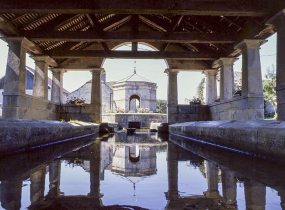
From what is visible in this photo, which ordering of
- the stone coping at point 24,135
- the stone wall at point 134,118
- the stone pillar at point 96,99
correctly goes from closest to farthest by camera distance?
the stone coping at point 24,135 → the stone pillar at point 96,99 → the stone wall at point 134,118

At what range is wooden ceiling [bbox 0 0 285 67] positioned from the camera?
5188 millimetres

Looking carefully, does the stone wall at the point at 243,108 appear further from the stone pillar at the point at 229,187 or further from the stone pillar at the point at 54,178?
the stone pillar at the point at 54,178

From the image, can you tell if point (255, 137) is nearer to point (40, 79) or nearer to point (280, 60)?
point (280, 60)

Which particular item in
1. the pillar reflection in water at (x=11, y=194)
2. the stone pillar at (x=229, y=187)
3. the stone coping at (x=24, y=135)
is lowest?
the stone pillar at (x=229, y=187)

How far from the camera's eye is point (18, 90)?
6691 millimetres

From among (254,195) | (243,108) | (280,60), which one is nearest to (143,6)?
(280,60)

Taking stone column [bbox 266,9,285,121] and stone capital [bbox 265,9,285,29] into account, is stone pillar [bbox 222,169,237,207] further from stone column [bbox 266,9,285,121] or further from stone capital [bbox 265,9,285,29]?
stone capital [bbox 265,9,285,29]

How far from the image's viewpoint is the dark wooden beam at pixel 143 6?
5146mm

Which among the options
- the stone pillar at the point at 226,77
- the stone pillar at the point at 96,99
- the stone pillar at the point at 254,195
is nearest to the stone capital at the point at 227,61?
the stone pillar at the point at 226,77

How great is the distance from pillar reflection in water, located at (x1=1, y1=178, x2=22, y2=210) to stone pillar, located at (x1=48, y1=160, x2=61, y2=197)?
0.19m

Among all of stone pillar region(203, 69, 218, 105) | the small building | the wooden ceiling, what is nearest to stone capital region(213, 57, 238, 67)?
the wooden ceiling

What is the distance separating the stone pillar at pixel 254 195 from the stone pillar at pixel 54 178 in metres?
1.15

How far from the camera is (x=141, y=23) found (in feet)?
35.3

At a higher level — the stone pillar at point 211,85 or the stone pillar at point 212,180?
the stone pillar at point 211,85
